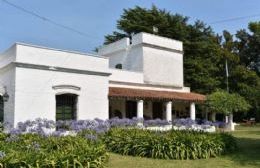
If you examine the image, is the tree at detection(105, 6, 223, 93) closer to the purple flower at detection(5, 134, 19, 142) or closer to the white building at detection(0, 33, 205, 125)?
the white building at detection(0, 33, 205, 125)

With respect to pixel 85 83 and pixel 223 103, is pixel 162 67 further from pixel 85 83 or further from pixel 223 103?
pixel 85 83

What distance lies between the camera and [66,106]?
2012 centimetres

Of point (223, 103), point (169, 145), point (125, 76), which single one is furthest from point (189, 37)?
point (169, 145)

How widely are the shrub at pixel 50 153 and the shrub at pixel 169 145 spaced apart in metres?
2.18

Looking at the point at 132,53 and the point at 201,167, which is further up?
the point at 132,53

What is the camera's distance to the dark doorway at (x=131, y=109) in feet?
84.6

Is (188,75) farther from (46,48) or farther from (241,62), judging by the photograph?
(46,48)

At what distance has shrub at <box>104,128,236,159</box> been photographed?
1288cm

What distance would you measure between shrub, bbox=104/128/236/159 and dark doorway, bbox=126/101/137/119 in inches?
429

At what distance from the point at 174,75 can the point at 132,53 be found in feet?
13.2

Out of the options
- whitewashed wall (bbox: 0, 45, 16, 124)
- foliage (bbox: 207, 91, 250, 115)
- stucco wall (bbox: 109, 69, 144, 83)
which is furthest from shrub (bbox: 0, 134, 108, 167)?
foliage (bbox: 207, 91, 250, 115)

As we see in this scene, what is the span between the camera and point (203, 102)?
94.6ft

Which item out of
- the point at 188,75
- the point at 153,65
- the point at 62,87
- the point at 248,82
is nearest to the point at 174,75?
the point at 153,65

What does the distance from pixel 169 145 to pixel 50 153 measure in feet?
16.2
